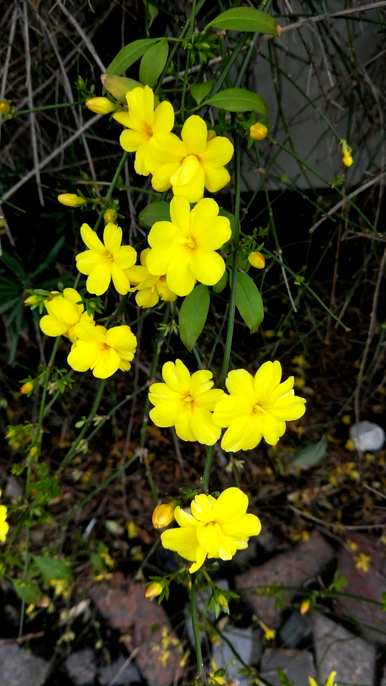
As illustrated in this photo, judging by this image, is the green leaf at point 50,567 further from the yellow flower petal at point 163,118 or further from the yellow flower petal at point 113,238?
the yellow flower petal at point 163,118

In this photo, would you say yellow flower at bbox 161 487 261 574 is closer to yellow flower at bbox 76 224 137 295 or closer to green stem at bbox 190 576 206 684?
green stem at bbox 190 576 206 684

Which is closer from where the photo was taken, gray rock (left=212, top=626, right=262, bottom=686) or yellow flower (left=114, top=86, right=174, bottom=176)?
yellow flower (left=114, top=86, right=174, bottom=176)

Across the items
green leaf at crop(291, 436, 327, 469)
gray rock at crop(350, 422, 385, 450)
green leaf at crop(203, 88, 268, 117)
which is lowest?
green leaf at crop(291, 436, 327, 469)

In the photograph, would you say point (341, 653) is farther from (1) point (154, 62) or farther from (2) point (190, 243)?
(1) point (154, 62)

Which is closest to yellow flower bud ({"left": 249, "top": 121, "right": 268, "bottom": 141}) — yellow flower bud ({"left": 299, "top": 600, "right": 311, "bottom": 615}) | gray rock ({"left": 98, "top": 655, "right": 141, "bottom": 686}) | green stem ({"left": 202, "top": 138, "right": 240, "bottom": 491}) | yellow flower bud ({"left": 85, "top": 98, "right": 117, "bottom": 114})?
green stem ({"left": 202, "top": 138, "right": 240, "bottom": 491})

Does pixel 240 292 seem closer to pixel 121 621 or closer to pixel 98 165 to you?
pixel 98 165

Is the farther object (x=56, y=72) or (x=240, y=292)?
(x=56, y=72)

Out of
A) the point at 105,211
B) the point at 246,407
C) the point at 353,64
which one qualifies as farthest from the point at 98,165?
the point at 246,407

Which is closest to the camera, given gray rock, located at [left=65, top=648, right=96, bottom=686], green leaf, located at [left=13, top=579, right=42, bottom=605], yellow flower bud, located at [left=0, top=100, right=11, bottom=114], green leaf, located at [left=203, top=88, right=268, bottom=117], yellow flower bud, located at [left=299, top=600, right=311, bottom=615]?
green leaf, located at [left=203, top=88, right=268, bottom=117]
